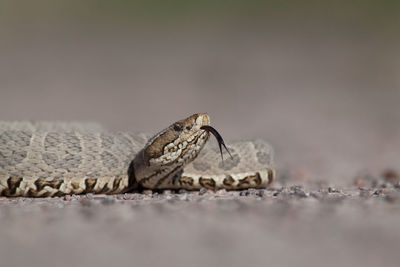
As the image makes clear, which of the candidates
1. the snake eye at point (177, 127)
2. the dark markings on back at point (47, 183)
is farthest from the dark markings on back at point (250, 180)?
the dark markings on back at point (47, 183)

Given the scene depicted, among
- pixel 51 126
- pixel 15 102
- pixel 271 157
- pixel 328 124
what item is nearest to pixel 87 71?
pixel 15 102

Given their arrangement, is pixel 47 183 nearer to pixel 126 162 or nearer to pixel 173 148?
pixel 126 162

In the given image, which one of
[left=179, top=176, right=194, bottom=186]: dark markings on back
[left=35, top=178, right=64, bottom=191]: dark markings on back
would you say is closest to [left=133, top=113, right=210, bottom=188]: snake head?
[left=179, top=176, right=194, bottom=186]: dark markings on back

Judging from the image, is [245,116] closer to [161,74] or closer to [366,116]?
[366,116]

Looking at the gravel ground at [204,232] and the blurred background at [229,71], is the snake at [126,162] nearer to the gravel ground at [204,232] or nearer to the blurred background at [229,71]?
the gravel ground at [204,232]

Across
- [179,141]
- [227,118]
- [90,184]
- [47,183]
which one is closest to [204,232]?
[179,141]

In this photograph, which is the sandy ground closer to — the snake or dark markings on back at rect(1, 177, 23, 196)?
dark markings on back at rect(1, 177, 23, 196)

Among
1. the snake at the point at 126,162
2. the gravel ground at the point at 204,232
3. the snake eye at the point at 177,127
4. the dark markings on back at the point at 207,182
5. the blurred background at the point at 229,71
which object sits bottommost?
the gravel ground at the point at 204,232
